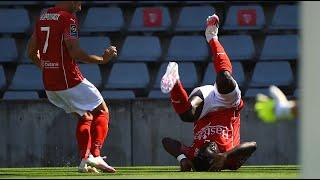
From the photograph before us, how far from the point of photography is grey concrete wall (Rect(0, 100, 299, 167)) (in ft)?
31.8

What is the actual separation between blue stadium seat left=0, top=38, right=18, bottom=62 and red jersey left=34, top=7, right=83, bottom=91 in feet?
15.9

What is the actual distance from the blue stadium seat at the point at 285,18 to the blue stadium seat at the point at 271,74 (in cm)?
65

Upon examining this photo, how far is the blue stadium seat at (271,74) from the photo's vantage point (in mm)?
11172

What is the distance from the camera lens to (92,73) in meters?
11.3

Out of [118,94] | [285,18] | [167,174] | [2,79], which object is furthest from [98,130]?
[285,18]

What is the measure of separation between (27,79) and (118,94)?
116 centimetres

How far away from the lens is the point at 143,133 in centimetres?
979

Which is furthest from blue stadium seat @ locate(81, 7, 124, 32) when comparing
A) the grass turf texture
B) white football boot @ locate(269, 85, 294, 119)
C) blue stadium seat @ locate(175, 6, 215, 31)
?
white football boot @ locate(269, 85, 294, 119)

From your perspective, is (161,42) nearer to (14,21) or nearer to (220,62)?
(14,21)

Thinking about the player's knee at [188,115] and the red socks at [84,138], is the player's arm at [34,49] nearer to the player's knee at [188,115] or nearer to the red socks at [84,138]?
the red socks at [84,138]

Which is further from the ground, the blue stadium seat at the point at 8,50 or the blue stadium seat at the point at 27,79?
the blue stadium seat at the point at 8,50

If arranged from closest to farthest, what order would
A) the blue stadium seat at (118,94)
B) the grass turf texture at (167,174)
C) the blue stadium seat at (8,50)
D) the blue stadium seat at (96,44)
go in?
the grass turf texture at (167,174)
the blue stadium seat at (118,94)
the blue stadium seat at (96,44)
the blue stadium seat at (8,50)

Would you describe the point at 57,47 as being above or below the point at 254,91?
above

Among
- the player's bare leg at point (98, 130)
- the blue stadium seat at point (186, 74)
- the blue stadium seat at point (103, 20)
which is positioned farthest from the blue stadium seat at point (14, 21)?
the player's bare leg at point (98, 130)
